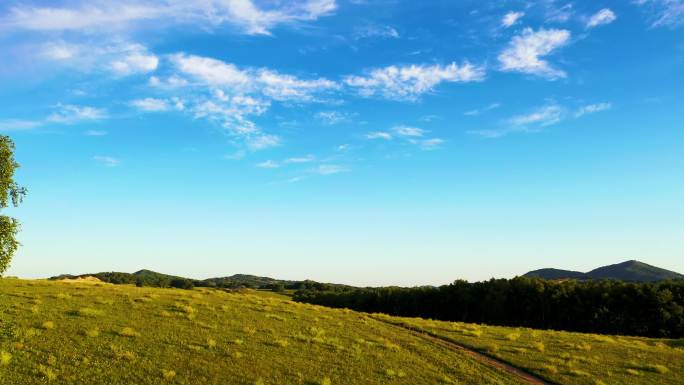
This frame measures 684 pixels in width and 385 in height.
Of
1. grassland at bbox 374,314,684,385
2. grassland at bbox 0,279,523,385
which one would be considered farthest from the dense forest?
grassland at bbox 0,279,523,385

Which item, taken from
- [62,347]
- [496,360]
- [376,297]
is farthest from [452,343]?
[376,297]

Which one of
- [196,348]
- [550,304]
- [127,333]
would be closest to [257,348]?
[196,348]

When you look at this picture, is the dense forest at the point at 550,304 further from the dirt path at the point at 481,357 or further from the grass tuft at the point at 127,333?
the grass tuft at the point at 127,333

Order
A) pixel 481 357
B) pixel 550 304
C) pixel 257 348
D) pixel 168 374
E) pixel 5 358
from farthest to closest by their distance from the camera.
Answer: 1. pixel 550 304
2. pixel 481 357
3. pixel 257 348
4. pixel 168 374
5. pixel 5 358

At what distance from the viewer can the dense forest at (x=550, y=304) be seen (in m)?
84.4

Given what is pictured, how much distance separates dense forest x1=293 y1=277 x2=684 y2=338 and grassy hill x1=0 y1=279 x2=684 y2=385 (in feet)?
123

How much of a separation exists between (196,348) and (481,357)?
22757 mm

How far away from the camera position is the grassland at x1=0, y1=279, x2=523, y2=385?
24734mm

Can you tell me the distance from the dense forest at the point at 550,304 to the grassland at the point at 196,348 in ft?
195

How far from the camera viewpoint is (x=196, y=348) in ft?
100

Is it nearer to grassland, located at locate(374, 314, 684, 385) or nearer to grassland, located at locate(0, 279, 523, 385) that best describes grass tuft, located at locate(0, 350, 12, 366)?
grassland, located at locate(0, 279, 523, 385)

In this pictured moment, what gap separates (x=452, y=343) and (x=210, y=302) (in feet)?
88.5

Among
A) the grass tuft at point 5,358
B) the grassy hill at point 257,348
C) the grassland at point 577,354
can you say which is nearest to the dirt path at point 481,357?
the grassy hill at point 257,348

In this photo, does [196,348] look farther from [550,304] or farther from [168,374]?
[550,304]
